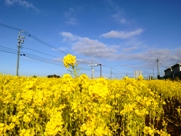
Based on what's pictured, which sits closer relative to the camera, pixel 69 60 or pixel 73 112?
pixel 73 112

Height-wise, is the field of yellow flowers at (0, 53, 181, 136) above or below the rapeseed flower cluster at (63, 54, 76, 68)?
below

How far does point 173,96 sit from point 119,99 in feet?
14.4

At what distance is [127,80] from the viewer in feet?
17.1

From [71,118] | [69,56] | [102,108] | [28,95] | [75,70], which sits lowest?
[71,118]

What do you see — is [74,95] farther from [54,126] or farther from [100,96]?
[54,126]

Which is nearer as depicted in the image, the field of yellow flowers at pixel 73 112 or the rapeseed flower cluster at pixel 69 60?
the field of yellow flowers at pixel 73 112

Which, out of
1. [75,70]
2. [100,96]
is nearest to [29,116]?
[75,70]

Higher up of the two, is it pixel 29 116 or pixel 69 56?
pixel 69 56

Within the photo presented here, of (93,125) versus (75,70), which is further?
(75,70)

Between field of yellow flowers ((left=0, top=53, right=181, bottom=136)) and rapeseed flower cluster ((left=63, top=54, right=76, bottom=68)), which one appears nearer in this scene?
field of yellow flowers ((left=0, top=53, right=181, bottom=136))

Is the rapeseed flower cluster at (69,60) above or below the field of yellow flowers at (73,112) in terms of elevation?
above

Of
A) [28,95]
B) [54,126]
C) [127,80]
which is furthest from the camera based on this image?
[127,80]

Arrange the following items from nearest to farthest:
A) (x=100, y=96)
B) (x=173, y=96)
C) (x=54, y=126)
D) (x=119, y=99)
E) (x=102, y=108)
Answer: (x=54, y=126) → (x=100, y=96) → (x=102, y=108) → (x=119, y=99) → (x=173, y=96)

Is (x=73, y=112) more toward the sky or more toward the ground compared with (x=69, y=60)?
more toward the ground
